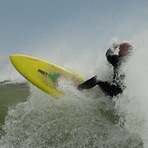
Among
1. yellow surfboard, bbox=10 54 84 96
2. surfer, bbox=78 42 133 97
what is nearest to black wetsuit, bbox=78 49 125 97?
surfer, bbox=78 42 133 97

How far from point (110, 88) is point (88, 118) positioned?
32.0 inches

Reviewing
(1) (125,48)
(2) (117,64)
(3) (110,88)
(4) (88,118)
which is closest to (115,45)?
(1) (125,48)

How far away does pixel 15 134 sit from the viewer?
7742 millimetres

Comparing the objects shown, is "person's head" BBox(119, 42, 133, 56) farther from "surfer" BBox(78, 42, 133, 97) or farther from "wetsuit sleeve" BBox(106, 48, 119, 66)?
"wetsuit sleeve" BBox(106, 48, 119, 66)

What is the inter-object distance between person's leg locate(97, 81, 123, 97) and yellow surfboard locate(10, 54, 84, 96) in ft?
3.56

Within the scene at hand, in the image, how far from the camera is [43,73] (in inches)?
359

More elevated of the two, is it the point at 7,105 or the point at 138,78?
the point at 138,78

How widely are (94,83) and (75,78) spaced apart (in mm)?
1162

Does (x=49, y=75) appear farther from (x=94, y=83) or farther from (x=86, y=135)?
(x=86, y=135)

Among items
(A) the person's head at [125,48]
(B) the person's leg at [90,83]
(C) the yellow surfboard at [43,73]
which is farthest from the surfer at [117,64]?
(C) the yellow surfboard at [43,73]

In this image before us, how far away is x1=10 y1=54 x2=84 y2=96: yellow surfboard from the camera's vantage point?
8.80m

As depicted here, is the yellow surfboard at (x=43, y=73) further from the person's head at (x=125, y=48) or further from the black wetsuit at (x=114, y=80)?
the person's head at (x=125, y=48)

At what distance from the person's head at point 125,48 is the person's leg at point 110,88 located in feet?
2.34

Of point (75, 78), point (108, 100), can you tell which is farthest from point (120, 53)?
point (75, 78)
